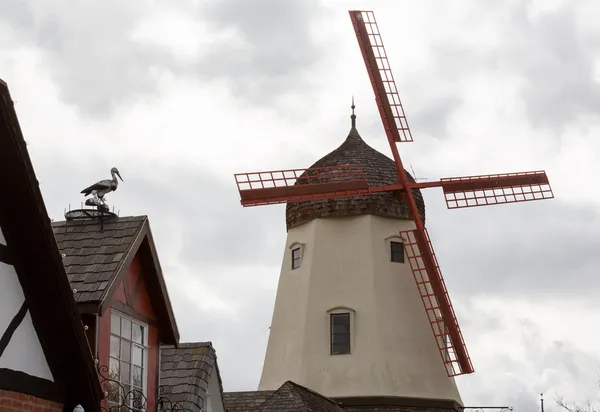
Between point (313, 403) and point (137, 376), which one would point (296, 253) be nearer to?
point (313, 403)

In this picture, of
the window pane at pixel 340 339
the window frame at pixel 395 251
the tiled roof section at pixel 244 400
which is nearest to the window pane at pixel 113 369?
the tiled roof section at pixel 244 400

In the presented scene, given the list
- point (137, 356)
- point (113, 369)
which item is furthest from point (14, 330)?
point (137, 356)

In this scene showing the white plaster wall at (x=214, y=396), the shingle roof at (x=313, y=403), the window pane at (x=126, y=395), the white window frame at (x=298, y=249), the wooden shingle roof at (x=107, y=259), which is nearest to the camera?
the wooden shingle roof at (x=107, y=259)

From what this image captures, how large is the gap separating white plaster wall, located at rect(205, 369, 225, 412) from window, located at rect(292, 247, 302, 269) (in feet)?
44.3

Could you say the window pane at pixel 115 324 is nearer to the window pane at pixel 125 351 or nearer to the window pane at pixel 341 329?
the window pane at pixel 125 351

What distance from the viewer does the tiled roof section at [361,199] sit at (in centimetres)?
3144

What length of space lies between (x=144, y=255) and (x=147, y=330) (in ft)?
3.16

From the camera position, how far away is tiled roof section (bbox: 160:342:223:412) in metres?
16.3

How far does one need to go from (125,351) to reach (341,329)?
16848 mm

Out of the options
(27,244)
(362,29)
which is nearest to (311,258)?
(362,29)

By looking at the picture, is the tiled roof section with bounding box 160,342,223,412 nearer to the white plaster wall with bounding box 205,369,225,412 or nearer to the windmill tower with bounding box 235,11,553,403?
the white plaster wall with bounding box 205,369,225,412

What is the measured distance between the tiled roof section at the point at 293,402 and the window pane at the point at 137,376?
8825mm

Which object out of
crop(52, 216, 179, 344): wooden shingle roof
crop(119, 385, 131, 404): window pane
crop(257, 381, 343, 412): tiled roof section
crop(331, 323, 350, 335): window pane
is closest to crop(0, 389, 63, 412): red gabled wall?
crop(52, 216, 179, 344): wooden shingle roof

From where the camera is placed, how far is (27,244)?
10.7 m
